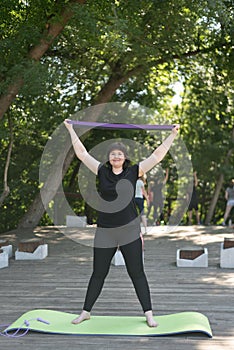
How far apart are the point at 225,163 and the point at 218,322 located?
11.1m

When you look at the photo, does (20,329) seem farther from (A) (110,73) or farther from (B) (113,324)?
(A) (110,73)

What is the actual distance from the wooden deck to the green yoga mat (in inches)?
2.6

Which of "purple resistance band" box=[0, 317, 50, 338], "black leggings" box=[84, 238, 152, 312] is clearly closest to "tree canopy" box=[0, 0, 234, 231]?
"black leggings" box=[84, 238, 152, 312]

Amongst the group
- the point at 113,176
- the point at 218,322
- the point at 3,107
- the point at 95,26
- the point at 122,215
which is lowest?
the point at 218,322

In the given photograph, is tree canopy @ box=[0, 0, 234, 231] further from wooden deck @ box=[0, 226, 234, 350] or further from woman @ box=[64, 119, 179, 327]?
woman @ box=[64, 119, 179, 327]

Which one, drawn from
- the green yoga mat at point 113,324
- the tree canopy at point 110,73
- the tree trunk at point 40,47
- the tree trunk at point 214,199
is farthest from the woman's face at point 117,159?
the tree trunk at point 214,199

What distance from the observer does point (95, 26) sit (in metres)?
8.12

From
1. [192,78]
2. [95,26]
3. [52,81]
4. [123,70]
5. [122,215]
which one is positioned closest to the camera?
[122,215]

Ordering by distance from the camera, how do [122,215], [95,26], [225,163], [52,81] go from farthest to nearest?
[225,163] < [52,81] < [95,26] < [122,215]

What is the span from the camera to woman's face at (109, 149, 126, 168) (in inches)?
183

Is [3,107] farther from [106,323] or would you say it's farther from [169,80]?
[169,80]

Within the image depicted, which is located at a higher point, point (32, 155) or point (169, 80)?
point (169, 80)

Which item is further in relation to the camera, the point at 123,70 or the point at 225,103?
the point at 225,103

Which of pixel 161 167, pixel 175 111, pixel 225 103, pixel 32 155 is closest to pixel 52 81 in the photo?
pixel 32 155
